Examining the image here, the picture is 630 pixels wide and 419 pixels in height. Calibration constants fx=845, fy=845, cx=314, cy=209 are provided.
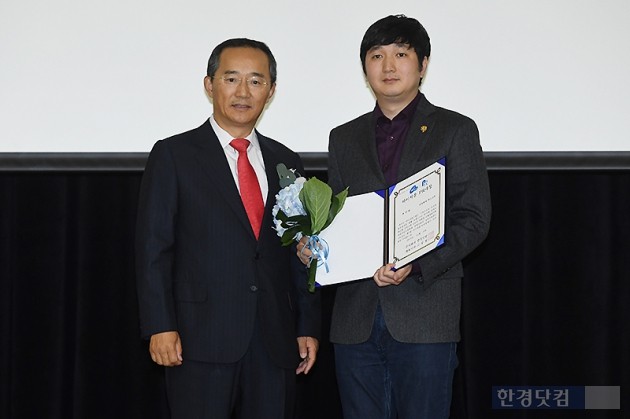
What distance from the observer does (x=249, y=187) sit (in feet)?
8.03

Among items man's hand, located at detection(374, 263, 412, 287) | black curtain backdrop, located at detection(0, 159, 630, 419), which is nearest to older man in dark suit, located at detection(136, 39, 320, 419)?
man's hand, located at detection(374, 263, 412, 287)

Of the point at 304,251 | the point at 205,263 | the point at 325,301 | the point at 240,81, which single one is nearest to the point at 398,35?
the point at 240,81

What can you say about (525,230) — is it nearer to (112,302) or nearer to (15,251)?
(112,302)

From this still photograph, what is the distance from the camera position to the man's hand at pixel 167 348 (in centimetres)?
228

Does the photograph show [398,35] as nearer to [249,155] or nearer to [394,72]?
[394,72]

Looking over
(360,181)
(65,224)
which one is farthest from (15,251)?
(360,181)

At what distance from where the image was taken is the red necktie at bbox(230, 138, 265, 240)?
7.97ft

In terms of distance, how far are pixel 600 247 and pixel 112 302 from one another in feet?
6.47

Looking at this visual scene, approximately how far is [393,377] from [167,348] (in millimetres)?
628

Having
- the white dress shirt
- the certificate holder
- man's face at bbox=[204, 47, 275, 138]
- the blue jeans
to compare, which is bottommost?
the blue jeans

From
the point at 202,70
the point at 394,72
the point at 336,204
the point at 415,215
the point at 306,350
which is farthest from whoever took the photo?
the point at 202,70

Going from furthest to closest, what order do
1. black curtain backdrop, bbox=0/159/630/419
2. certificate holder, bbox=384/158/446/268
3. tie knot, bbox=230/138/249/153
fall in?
black curtain backdrop, bbox=0/159/630/419 < tie knot, bbox=230/138/249/153 < certificate holder, bbox=384/158/446/268

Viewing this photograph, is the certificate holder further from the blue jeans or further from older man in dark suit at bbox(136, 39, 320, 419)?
older man in dark suit at bbox(136, 39, 320, 419)

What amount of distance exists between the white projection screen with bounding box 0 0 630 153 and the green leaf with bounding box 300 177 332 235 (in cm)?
87
